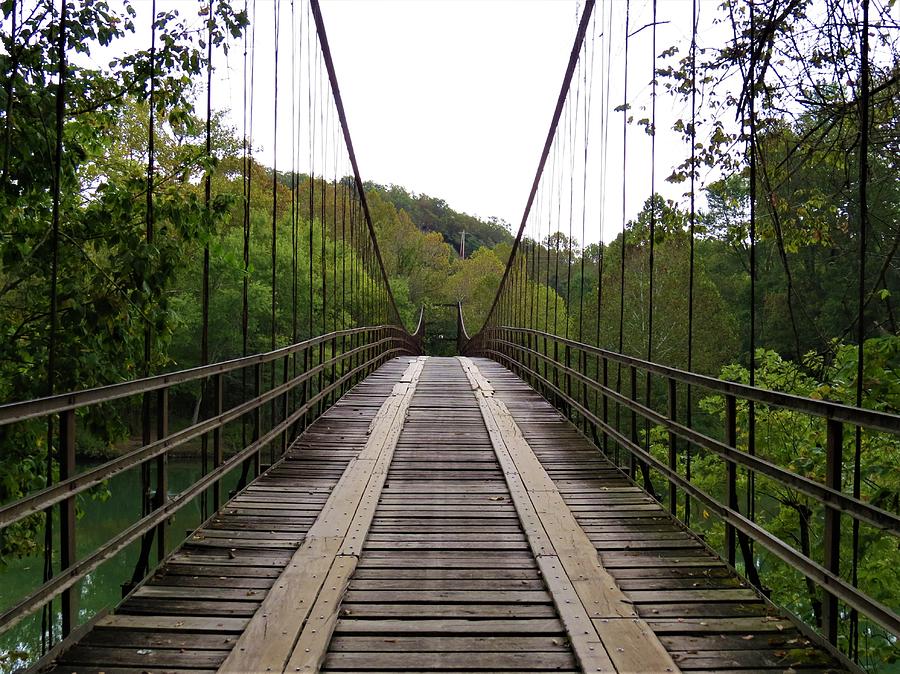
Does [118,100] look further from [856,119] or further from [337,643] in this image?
[856,119]

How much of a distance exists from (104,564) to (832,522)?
775 inches

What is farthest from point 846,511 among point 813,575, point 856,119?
point 856,119

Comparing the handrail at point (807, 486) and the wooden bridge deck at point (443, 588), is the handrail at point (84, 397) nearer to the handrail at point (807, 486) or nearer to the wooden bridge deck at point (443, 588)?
the wooden bridge deck at point (443, 588)

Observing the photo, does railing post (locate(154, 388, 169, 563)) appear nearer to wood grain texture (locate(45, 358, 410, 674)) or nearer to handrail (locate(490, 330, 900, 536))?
wood grain texture (locate(45, 358, 410, 674))

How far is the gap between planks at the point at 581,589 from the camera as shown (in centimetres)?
260

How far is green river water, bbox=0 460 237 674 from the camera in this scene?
50.0 feet

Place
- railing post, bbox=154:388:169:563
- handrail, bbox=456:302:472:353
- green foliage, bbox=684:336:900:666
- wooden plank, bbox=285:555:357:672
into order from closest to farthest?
wooden plank, bbox=285:555:357:672, railing post, bbox=154:388:169:563, green foliage, bbox=684:336:900:666, handrail, bbox=456:302:472:353

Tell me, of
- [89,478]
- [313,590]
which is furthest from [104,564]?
[89,478]

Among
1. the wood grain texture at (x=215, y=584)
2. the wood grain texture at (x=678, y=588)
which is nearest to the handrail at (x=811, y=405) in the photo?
the wood grain texture at (x=678, y=588)

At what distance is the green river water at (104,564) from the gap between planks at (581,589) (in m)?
9.19

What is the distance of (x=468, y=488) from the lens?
17.1 feet

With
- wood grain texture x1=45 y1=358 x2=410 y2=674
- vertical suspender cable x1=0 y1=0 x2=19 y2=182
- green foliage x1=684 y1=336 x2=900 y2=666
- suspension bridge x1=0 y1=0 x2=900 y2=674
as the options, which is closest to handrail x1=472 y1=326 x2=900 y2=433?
suspension bridge x1=0 y1=0 x2=900 y2=674

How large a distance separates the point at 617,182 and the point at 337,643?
14.7 m

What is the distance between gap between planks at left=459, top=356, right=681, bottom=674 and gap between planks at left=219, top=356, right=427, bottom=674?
2.91ft
